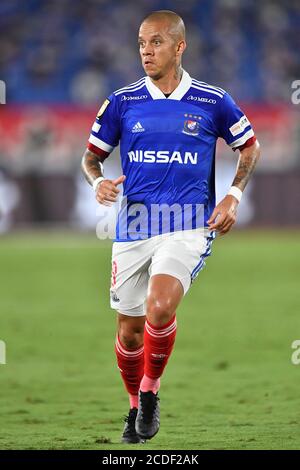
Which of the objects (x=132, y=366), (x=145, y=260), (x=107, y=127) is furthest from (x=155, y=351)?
(x=107, y=127)

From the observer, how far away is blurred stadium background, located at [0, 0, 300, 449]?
7297 mm

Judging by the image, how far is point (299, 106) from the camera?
75.7ft

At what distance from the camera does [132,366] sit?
21.8ft

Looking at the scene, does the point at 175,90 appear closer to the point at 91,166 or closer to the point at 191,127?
the point at 191,127

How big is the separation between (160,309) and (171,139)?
1106 millimetres

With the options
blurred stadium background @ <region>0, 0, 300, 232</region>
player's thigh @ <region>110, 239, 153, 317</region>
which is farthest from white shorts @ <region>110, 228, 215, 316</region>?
blurred stadium background @ <region>0, 0, 300, 232</region>

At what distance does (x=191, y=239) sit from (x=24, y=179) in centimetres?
1558

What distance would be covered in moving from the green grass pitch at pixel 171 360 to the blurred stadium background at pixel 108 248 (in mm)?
25

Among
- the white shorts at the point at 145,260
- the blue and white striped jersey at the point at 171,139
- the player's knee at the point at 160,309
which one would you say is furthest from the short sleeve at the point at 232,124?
the player's knee at the point at 160,309

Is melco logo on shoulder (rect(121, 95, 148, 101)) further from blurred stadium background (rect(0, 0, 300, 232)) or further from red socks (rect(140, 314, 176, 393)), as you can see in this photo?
blurred stadium background (rect(0, 0, 300, 232))

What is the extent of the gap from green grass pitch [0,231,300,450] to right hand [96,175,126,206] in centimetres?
146

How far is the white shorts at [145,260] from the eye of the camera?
6.26 meters

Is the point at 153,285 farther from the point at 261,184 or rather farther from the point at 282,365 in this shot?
the point at 261,184
